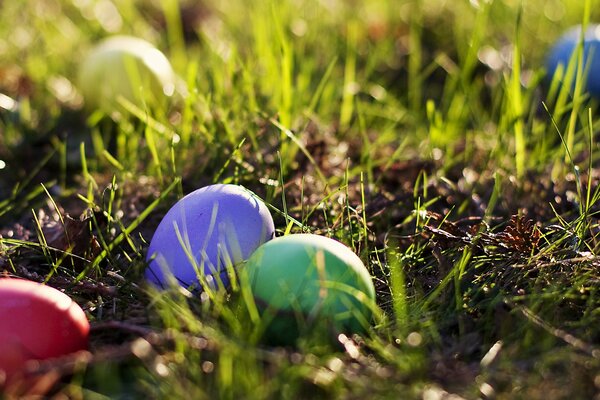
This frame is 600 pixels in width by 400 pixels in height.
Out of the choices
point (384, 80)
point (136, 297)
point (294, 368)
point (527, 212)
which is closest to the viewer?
point (294, 368)

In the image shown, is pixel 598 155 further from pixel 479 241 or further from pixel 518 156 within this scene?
pixel 479 241

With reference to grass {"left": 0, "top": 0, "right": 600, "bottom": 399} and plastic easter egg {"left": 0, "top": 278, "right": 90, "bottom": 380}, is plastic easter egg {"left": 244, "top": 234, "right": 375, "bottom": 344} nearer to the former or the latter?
grass {"left": 0, "top": 0, "right": 600, "bottom": 399}

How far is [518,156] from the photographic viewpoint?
265 cm

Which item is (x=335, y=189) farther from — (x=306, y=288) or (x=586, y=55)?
(x=586, y=55)

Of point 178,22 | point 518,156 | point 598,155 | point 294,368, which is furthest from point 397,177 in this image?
point 178,22

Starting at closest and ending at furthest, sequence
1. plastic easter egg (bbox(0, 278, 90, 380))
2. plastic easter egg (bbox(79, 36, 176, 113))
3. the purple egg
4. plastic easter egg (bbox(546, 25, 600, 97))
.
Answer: plastic easter egg (bbox(0, 278, 90, 380)) < the purple egg < plastic easter egg (bbox(79, 36, 176, 113)) < plastic easter egg (bbox(546, 25, 600, 97))

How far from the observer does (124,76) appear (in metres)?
3.17

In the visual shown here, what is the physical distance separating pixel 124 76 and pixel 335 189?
1.09m

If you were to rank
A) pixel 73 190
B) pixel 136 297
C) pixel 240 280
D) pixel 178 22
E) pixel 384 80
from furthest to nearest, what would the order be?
pixel 178 22 < pixel 384 80 < pixel 73 190 < pixel 136 297 < pixel 240 280

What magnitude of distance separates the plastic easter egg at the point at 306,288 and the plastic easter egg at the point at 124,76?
4.78ft

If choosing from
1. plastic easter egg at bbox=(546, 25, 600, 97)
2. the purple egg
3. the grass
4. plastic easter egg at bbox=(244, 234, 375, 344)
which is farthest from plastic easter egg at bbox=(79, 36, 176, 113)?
plastic easter egg at bbox=(546, 25, 600, 97)

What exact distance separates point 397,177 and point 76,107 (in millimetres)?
1384

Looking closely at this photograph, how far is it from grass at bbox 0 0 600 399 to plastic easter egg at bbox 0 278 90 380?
0.07 meters

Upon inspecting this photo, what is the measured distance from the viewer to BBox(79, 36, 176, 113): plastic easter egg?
317 centimetres
